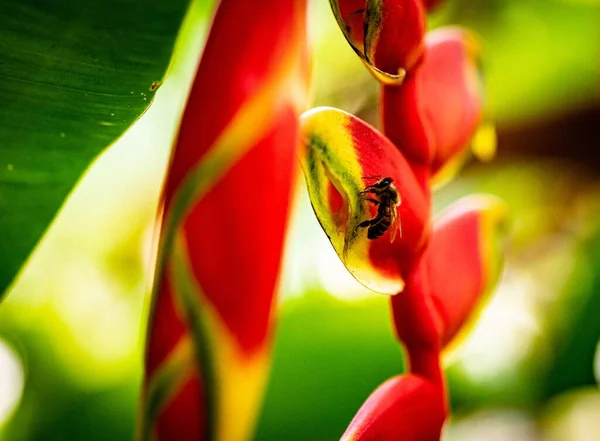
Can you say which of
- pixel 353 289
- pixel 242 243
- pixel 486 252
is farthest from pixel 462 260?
pixel 353 289

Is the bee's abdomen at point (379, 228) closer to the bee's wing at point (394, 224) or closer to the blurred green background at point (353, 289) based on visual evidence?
Answer: the bee's wing at point (394, 224)

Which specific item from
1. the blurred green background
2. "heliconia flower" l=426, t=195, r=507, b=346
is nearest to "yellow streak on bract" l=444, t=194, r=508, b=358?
"heliconia flower" l=426, t=195, r=507, b=346

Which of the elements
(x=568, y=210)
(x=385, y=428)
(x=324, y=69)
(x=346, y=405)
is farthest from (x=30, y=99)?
(x=568, y=210)

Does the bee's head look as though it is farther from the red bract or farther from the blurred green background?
the blurred green background

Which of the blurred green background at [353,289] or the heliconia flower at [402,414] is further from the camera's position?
the blurred green background at [353,289]

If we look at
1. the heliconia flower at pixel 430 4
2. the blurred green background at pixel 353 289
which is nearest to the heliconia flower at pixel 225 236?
the heliconia flower at pixel 430 4

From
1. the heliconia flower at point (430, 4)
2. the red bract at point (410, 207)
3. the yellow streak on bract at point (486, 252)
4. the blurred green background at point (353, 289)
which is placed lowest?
the blurred green background at point (353, 289)

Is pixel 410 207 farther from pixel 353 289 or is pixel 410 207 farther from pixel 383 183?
pixel 353 289
